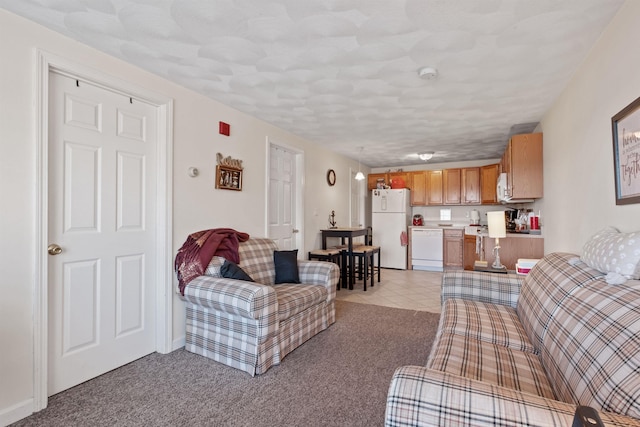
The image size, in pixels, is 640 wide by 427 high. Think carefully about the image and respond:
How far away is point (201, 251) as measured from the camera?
98.7 inches

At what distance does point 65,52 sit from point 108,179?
0.81 meters

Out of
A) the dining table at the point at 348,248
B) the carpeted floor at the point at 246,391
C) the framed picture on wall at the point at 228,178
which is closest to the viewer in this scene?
the carpeted floor at the point at 246,391

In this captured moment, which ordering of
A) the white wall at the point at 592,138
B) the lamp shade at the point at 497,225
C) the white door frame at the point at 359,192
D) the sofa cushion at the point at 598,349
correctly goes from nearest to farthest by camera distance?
the sofa cushion at the point at 598,349 < the white wall at the point at 592,138 < the lamp shade at the point at 497,225 < the white door frame at the point at 359,192

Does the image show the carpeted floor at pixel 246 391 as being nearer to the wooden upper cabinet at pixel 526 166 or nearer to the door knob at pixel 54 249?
the door knob at pixel 54 249

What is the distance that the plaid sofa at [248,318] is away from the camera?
211cm

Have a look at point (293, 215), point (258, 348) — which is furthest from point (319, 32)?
point (293, 215)

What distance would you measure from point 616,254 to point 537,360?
599 mm

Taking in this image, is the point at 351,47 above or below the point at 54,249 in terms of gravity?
above

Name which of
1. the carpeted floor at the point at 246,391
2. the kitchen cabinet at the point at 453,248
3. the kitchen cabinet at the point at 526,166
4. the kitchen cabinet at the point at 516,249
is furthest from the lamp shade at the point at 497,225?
the kitchen cabinet at the point at 453,248

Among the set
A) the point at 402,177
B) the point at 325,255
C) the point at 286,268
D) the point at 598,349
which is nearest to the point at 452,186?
the point at 402,177

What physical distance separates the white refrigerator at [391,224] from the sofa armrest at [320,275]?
337cm

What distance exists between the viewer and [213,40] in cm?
191

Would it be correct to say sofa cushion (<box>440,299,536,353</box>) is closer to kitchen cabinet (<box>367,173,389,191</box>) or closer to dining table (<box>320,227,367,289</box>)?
dining table (<box>320,227,367,289</box>)

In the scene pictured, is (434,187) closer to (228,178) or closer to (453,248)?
(453,248)
